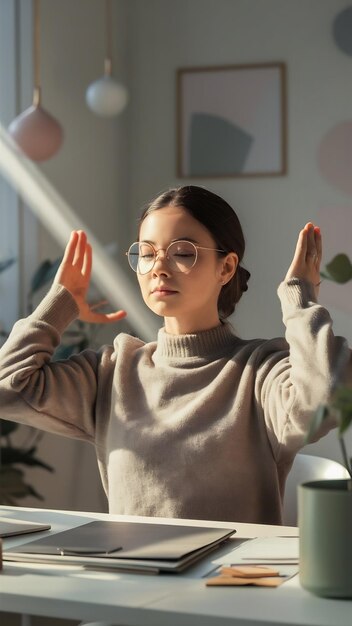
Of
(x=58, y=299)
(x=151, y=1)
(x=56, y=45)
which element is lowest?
(x=58, y=299)

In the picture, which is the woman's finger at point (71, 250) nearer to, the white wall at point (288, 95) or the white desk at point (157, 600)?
the white desk at point (157, 600)

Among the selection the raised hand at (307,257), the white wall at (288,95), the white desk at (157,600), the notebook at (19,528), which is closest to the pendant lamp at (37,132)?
the white wall at (288,95)

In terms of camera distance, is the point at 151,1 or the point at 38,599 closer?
the point at 38,599

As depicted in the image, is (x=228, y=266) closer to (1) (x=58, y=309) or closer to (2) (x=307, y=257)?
(2) (x=307, y=257)

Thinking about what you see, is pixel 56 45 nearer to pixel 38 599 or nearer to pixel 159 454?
pixel 159 454

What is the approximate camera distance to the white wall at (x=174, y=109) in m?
3.73

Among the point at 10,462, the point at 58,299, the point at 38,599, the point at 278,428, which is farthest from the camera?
the point at 10,462

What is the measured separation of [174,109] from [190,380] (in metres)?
2.38

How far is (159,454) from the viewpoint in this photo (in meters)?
1.70

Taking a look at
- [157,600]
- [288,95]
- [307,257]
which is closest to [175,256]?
[307,257]

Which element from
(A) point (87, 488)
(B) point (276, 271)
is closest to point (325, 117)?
(B) point (276, 271)

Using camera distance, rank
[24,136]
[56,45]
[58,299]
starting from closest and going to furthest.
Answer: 1. [58,299]
2. [24,136]
3. [56,45]

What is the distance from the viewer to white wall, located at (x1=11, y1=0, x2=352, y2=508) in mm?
3734

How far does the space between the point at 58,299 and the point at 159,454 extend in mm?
396
